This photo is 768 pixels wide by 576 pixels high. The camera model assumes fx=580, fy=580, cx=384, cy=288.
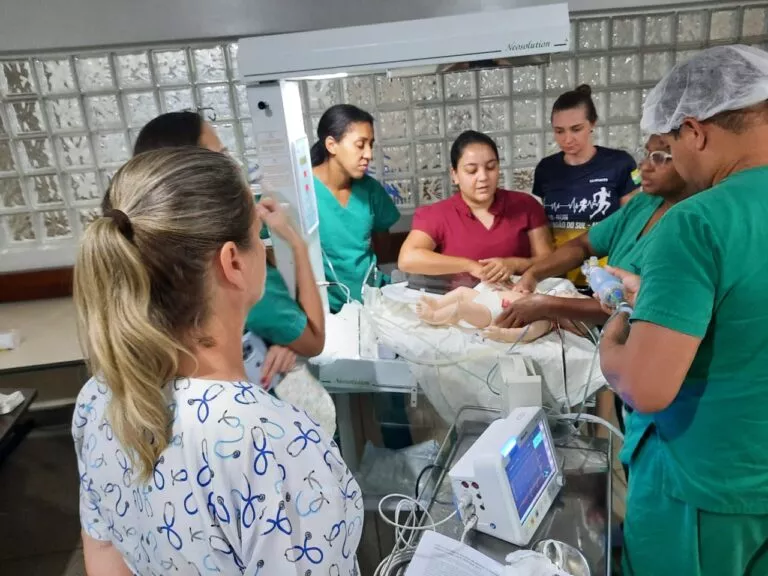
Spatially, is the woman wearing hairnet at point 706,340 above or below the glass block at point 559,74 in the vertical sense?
below

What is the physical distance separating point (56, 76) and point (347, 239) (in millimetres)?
1523

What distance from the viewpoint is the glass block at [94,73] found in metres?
2.44

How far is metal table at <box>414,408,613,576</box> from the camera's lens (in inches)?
41.9

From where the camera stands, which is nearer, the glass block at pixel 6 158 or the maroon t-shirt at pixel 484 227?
the maroon t-shirt at pixel 484 227

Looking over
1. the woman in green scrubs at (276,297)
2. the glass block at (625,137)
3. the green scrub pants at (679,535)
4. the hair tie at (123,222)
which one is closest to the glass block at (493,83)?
the glass block at (625,137)

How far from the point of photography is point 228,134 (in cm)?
258

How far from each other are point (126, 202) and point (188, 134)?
0.57 meters

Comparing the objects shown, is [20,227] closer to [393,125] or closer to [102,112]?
[102,112]

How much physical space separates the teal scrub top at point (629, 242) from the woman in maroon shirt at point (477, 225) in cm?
29

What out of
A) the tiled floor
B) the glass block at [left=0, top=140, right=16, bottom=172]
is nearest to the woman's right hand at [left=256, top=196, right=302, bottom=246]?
the tiled floor

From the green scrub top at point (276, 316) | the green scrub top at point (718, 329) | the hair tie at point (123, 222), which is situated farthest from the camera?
the green scrub top at point (276, 316)

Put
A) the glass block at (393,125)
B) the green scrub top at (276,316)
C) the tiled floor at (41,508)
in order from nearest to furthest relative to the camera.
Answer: the green scrub top at (276,316) → the tiled floor at (41,508) → the glass block at (393,125)

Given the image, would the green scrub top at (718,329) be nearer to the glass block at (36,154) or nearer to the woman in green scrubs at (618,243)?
the woman in green scrubs at (618,243)

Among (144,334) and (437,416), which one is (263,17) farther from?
(144,334)
